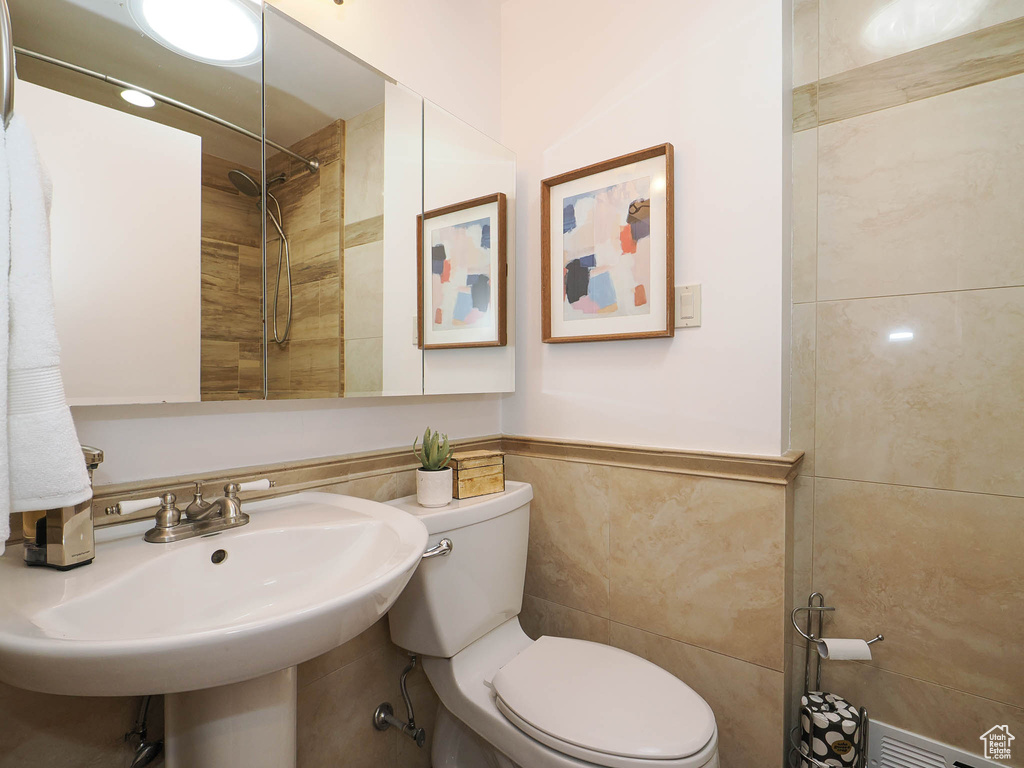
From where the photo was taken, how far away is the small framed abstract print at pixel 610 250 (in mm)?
1309

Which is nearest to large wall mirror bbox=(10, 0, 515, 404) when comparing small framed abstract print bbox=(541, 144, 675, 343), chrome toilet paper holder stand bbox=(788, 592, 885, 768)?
small framed abstract print bbox=(541, 144, 675, 343)

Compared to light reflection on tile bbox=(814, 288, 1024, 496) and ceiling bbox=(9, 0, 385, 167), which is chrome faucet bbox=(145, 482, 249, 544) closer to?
ceiling bbox=(9, 0, 385, 167)

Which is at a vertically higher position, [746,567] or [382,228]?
[382,228]

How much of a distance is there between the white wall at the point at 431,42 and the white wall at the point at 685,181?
138mm

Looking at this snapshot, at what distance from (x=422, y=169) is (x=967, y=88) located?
4.21 ft

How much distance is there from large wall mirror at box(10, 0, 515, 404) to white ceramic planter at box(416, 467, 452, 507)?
0.23 m

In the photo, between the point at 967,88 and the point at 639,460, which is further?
the point at 639,460

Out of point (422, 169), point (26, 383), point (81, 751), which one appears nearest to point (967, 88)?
point (422, 169)

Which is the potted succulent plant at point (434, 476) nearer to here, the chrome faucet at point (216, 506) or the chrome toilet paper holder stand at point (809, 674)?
the chrome faucet at point (216, 506)

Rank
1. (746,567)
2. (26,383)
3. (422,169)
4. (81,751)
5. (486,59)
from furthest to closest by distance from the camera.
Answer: (486,59) → (422,169) → (746,567) → (81,751) → (26,383)

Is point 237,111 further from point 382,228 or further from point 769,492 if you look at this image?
point 769,492

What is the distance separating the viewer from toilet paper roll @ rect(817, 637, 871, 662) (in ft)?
3.80

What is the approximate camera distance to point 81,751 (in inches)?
32.4

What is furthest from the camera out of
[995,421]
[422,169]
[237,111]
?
[422,169]
